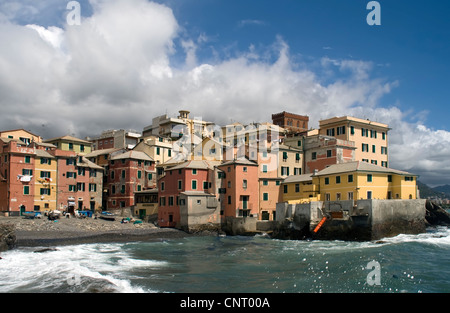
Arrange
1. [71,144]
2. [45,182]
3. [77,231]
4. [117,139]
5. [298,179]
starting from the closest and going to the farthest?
[77,231] < [298,179] < [45,182] < [71,144] < [117,139]

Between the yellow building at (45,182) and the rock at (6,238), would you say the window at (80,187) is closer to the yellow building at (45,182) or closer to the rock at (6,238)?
the yellow building at (45,182)

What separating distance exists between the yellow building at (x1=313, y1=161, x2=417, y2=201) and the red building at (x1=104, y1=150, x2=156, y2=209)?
36419mm

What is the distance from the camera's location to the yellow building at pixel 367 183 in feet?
182

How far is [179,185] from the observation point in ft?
219

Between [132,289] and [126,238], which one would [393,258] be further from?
[126,238]

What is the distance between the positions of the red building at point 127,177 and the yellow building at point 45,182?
11.4 metres

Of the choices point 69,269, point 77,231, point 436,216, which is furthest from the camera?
point 436,216

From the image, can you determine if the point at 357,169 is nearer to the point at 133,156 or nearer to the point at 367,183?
the point at 367,183

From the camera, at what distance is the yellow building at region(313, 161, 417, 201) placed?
182 ft

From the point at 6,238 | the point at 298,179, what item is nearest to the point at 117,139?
the point at 298,179

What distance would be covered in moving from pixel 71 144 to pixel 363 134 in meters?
60.1

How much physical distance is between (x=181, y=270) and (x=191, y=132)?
76.3 meters

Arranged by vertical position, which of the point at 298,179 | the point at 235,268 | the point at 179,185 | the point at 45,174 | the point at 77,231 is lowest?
the point at 235,268
